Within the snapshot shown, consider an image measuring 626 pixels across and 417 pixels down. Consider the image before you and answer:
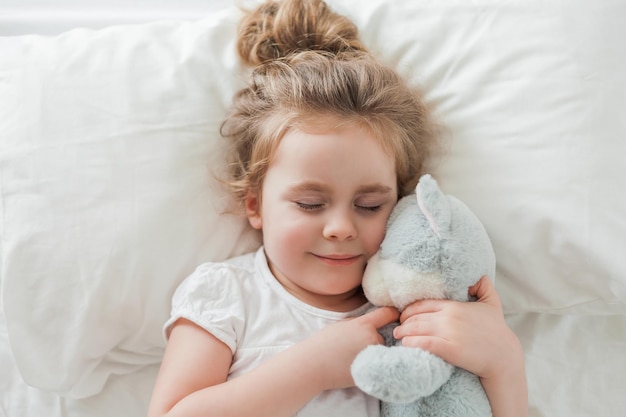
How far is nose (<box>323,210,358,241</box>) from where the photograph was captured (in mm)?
941

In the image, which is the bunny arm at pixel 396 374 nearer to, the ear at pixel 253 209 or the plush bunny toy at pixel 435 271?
the plush bunny toy at pixel 435 271

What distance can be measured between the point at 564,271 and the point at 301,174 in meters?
0.46

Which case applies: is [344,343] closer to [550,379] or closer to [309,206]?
[309,206]

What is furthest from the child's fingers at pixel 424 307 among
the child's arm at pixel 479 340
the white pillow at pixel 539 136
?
the white pillow at pixel 539 136

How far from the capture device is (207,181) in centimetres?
111

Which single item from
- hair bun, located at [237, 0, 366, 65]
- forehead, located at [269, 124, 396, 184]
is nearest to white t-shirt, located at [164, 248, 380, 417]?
forehead, located at [269, 124, 396, 184]

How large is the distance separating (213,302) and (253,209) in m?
0.18

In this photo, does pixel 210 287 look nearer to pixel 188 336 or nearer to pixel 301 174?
pixel 188 336

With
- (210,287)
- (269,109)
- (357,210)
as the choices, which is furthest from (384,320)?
(269,109)

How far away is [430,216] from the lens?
875mm

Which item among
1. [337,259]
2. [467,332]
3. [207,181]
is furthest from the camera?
[207,181]

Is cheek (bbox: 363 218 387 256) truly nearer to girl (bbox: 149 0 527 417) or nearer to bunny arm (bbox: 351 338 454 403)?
girl (bbox: 149 0 527 417)

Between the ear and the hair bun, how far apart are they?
0.24 meters

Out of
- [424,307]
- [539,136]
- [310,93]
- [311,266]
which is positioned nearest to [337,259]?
[311,266]
